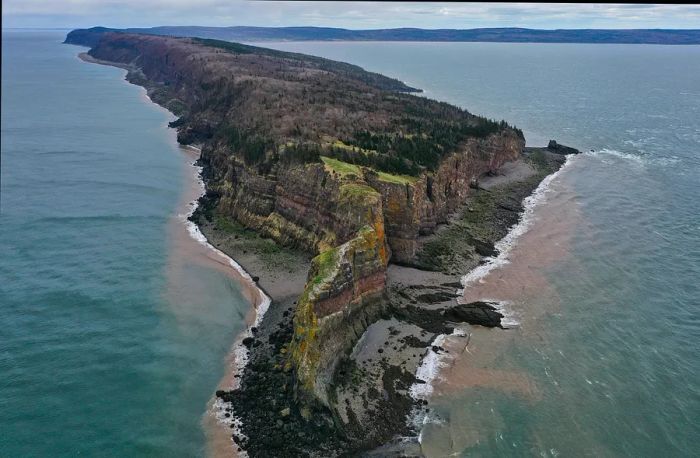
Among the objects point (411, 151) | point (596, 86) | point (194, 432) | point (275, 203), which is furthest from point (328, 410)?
point (596, 86)

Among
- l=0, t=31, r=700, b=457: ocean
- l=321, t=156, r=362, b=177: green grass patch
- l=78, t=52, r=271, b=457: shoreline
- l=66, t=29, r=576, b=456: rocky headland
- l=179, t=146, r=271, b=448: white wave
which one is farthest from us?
l=321, t=156, r=362, b=177: green grass patch

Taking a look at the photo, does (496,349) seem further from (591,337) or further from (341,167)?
(341,167)

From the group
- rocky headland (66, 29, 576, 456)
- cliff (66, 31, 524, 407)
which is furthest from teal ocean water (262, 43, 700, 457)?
cliff (66, 31, 524, 407)

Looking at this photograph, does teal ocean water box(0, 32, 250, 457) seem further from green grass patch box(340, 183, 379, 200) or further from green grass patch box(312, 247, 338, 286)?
green grass patch box(340, 183, 379, 200)

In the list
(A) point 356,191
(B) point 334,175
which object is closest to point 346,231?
(A) point 356,191

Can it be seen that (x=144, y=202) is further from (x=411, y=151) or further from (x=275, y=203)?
(x=411, y=151)

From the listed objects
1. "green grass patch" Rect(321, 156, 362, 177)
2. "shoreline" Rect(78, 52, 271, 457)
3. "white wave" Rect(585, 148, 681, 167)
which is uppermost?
"green grass patch" Rect(321, 156, 362, 177)

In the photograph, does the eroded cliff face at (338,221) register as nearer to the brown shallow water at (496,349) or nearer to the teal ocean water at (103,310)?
the brown shallow water at (496,349)
